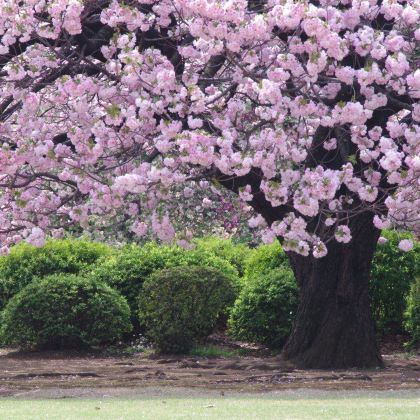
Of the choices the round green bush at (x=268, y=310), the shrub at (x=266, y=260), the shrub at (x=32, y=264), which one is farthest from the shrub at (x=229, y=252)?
the round green bush at (x=268, y=310)

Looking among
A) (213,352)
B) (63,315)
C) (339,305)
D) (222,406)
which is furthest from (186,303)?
(222,406)

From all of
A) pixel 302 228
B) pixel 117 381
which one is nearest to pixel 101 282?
pixel 117 381

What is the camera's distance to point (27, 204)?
1114cm

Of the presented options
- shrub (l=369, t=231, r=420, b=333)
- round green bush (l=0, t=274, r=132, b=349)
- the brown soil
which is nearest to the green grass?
the brown soil

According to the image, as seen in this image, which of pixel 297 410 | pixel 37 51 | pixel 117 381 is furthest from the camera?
pixel 117 381

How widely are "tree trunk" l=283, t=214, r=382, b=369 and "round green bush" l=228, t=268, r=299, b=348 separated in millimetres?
2309

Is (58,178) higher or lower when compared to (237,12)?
lower

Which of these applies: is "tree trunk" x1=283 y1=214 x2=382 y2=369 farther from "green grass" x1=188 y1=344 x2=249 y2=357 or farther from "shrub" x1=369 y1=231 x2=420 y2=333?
"shrub" x1=369 y1=231 x2=420 y2=333

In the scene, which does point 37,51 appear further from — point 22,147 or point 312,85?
point 312,85

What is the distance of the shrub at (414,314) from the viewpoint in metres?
15.2

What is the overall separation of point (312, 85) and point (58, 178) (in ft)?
9.47

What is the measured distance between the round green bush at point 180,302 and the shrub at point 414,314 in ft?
9.07

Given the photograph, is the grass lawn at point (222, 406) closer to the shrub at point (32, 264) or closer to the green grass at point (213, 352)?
the green grass at point (213, 352)

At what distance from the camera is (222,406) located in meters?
9.66
